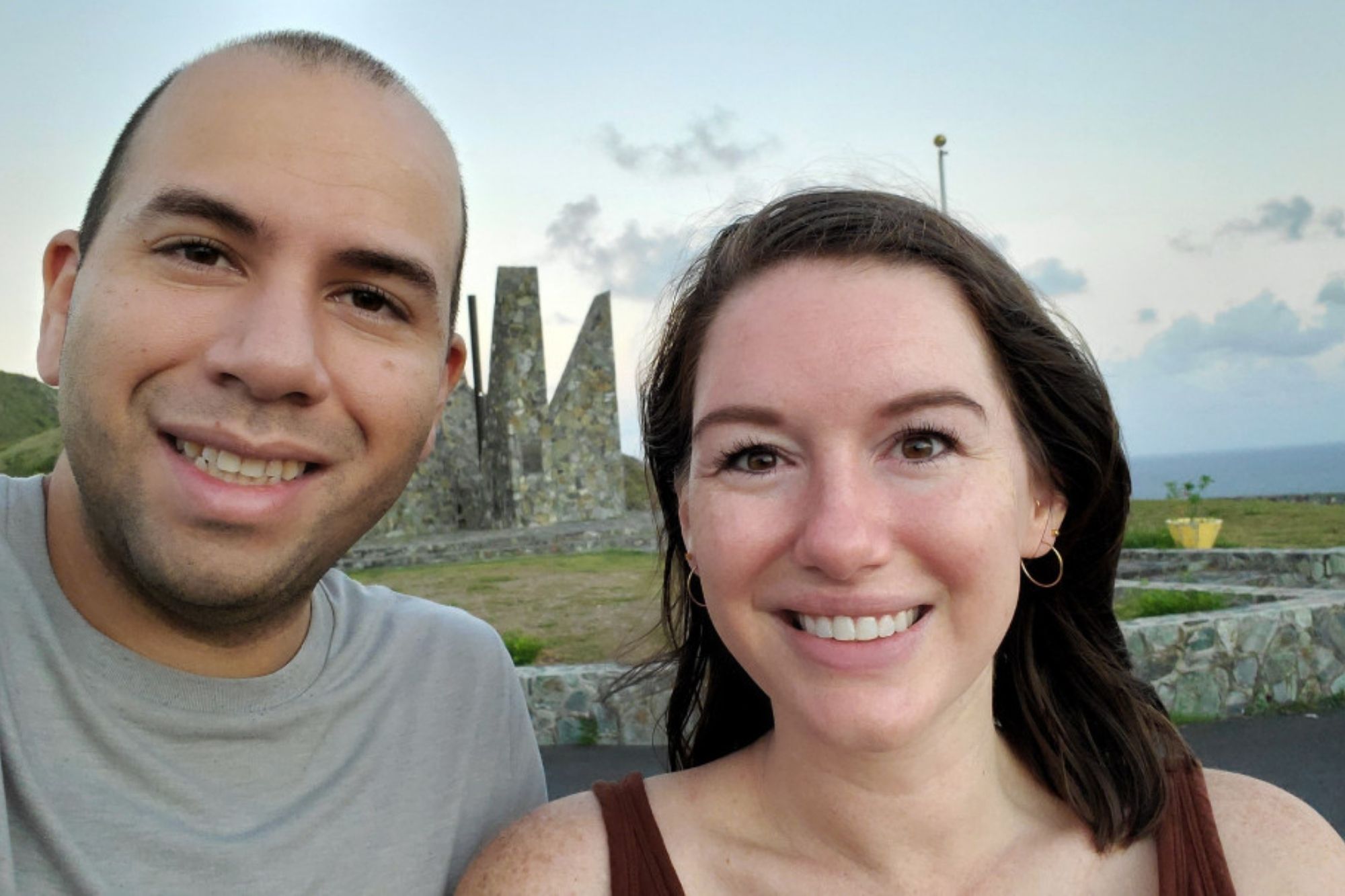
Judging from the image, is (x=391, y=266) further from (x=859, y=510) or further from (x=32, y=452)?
(x=32, y=452)

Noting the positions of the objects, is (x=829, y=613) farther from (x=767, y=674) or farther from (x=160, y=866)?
(x=160, y=866)

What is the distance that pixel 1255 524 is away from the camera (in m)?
15.5

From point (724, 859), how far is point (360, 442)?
3.21 ft

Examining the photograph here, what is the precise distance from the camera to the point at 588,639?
771cm

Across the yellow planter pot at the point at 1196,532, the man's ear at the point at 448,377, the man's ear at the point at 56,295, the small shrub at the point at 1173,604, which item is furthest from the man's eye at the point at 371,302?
the yellow planter pot at the point at 1196,532

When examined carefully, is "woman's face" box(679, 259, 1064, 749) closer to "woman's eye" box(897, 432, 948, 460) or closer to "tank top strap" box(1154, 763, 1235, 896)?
"woman's eye" box(897, 432, 948, 460)

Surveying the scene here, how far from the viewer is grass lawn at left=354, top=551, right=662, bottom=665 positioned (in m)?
7.51

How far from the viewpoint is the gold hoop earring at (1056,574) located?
2002 mm

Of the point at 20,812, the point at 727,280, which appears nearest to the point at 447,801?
the point at 20,812

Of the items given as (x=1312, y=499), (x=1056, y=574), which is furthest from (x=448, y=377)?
(x=1312, y=499)

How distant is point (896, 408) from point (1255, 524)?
16400mm

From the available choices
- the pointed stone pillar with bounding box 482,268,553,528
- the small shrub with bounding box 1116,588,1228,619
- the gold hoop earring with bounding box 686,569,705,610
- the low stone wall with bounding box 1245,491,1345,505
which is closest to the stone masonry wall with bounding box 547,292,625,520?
the pointed stone pillar with bounding box 482,268,553,528

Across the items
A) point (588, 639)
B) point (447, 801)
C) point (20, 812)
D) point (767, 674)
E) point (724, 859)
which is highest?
point (767, 674)

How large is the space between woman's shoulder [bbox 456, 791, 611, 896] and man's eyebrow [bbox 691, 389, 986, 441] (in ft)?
2.51
